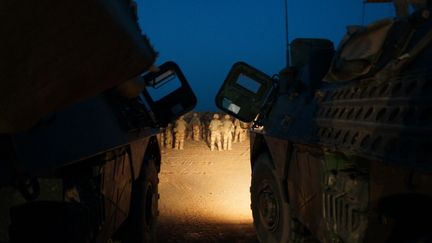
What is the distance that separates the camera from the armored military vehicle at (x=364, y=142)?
2268mm

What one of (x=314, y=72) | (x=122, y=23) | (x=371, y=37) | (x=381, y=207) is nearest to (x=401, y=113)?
(x=381, y=207)

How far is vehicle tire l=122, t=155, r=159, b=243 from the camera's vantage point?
5223 millimetres

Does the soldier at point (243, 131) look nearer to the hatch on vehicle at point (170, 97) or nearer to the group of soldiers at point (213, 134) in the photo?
the group of soldiers at point (213, 134)

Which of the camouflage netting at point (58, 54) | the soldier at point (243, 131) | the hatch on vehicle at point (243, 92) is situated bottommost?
the soldier at point (243, 131)

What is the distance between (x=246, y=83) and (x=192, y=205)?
5949 mm

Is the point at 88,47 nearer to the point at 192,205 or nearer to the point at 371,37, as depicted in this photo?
the point at 371,37

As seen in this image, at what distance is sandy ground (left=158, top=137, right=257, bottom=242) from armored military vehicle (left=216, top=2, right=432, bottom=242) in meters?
4.10

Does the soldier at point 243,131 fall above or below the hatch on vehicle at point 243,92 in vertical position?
below

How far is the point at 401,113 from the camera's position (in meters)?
2.38

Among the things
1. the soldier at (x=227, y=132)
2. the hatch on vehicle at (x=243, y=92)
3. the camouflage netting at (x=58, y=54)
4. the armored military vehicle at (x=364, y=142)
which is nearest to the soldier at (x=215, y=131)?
the soldier at (x=227, y=132)

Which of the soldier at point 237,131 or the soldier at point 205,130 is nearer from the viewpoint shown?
the soldier at point 205,130

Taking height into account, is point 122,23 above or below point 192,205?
above

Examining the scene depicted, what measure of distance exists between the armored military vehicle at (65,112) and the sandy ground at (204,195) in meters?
4.88

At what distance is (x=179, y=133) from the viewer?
21.6 m
